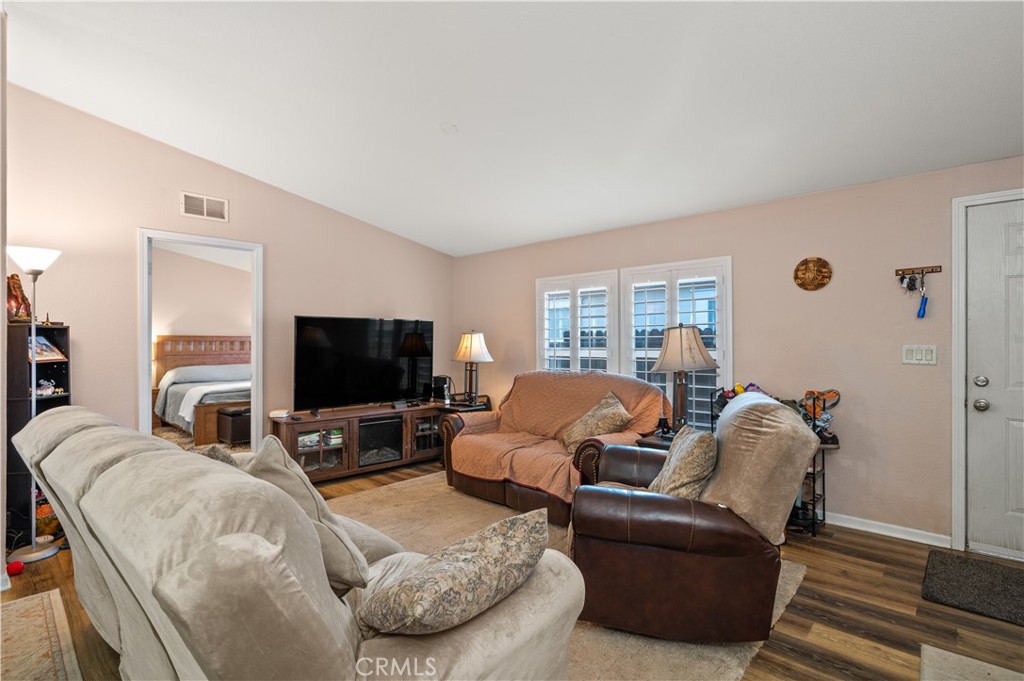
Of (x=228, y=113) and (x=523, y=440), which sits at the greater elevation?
(x=228, y=113)

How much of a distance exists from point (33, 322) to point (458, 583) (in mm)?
3316

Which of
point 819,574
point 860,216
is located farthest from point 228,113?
point 819,574

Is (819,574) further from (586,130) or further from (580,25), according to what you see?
(580,25)

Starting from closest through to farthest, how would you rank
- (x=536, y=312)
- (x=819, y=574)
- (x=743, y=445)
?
(x=743, y=445) < (x=819, y=574) < (x=536, y=312)

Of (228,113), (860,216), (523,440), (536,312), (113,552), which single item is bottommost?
(523,440)

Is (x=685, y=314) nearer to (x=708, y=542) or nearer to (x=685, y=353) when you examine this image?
(x=685, y=353)

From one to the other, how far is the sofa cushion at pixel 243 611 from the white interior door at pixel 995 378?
3646mm

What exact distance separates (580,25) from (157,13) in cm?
200

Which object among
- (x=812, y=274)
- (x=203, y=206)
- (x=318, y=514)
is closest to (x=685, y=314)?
(x=812, y=274)

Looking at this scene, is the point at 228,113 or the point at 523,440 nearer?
the point at 228,113

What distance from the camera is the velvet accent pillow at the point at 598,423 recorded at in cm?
338

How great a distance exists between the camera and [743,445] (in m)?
1.85

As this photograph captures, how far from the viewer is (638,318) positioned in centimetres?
409

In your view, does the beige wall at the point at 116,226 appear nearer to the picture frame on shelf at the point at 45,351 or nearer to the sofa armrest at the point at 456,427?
the picture frame on shelf at the point at 45,351
